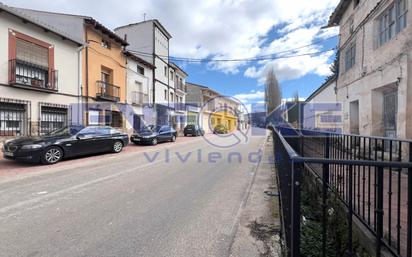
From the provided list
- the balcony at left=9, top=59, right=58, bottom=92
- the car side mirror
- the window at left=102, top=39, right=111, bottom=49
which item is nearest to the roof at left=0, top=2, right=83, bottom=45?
the balcony at left=9, top=59, right=58, bottom=92

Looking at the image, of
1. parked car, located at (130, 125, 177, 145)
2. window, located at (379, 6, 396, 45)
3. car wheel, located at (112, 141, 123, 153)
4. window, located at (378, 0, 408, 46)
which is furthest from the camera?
parked car, located at (130, 125, 177, 145)

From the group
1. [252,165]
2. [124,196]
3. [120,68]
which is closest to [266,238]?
[124,196]

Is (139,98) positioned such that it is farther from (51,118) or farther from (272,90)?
(272,90)

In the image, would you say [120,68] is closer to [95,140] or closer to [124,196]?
[95,140]

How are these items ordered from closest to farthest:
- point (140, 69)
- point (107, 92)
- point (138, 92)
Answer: point (107, 92) → point (138, 92) → point (140, 69)

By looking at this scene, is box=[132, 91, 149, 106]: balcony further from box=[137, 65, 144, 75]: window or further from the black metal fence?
the black metal fence

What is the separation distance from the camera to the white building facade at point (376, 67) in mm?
7523

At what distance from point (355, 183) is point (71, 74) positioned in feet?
54.3

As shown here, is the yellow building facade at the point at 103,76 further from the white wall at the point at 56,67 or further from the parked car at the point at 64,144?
the parked car at the point at 64,144

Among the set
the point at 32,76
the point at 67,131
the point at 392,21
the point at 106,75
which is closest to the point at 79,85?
the point at 32,76

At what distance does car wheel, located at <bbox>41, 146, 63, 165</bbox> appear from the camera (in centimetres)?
968

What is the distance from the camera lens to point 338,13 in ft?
43.1

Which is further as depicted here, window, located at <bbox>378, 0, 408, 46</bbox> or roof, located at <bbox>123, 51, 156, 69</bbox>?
roof, located at <bbox>123, 51, 156, 69</bbox>

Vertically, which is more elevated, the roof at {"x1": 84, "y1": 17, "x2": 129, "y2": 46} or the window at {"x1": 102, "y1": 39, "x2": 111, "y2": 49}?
the roof at {"x1": 84, "y1": 17, "x2": 129, "y2": 46}
